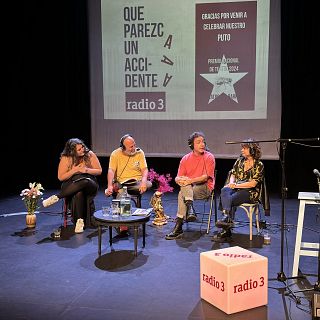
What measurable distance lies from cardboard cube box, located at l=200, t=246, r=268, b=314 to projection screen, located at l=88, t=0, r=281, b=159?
12.6 ft

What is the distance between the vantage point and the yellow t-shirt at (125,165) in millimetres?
5781

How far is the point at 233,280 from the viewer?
3361 millimetres

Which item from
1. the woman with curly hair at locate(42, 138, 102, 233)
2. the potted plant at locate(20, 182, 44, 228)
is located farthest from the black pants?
the potted plant at locate(20, 182, 44, 228)

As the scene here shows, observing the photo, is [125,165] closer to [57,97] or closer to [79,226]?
[79,226]

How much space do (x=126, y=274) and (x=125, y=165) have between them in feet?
5.95

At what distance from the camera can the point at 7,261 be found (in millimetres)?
4562

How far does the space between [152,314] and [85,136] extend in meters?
4.93

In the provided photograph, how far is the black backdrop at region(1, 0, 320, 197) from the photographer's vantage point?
7047mm

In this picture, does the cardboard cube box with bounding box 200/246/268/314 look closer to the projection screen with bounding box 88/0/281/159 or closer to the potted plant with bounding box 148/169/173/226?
the potted plant with bounding box 148/169/173/226

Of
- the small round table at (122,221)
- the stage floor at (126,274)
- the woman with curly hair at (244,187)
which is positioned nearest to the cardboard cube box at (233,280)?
the stage floor at (126,274)

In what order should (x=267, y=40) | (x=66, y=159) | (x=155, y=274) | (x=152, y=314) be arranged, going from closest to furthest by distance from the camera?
(x=152, y=314) < (x=155, y=274) < (x=66, y=159) < (x=267, y=40)

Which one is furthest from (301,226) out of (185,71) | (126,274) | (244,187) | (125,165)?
(185,71)

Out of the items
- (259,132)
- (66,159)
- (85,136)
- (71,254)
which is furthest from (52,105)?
(71,254)

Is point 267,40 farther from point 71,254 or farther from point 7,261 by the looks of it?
point 7,261
